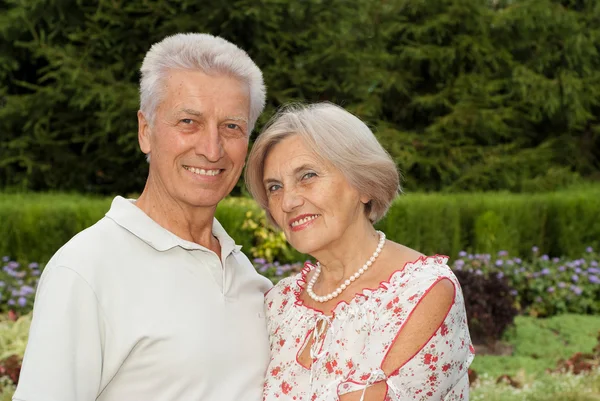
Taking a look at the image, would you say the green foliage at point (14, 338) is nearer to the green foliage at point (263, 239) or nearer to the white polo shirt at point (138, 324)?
the green foliage at point (263, 239)

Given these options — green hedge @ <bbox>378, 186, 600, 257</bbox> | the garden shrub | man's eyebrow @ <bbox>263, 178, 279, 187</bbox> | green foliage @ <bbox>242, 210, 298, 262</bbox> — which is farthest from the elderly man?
green hedge @ <bbox>378, 186, 600, 257</bbox>

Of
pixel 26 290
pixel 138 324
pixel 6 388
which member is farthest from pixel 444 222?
pixel 138 324

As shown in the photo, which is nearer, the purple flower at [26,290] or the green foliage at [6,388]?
the green foliage at [6,388]

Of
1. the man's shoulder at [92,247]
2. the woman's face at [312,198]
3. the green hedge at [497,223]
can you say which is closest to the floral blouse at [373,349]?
the woman's face at [312,198]

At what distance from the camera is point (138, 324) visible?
2211 mm

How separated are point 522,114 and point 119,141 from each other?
8161 mm

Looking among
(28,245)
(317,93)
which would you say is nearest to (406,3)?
(317,93)

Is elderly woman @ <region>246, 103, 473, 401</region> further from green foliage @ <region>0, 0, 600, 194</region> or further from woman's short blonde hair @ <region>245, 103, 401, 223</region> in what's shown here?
green foliage @ <region>0, 0, 600, 194</region>

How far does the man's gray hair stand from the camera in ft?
8.21

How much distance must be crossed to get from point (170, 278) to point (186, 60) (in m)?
0.71

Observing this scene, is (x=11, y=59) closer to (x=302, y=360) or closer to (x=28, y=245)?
(x=28, y=245)

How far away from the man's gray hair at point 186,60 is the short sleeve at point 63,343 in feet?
2.34

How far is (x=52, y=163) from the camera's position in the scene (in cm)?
1251

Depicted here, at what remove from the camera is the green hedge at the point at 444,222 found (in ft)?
27.2
